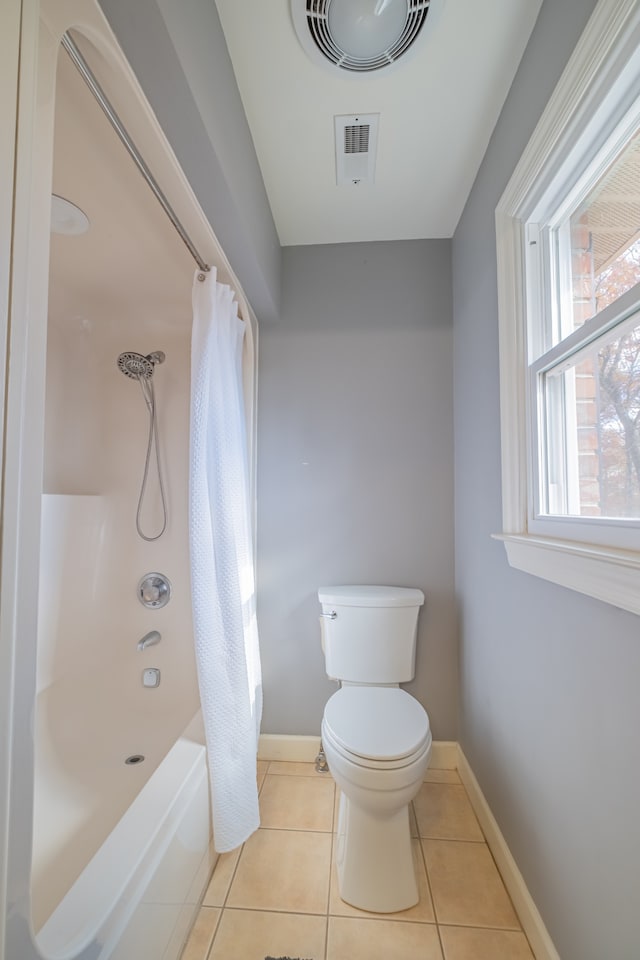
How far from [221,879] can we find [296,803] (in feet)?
1.22

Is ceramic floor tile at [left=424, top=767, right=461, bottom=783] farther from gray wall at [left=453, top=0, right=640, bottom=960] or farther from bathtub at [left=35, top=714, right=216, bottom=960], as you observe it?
bathtub at [left=35, top=714, right=216, bottom=960]

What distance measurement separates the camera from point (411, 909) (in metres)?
1.12

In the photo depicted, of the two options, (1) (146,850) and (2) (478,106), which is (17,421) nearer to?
(1) (146,850)

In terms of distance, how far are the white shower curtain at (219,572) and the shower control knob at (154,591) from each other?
595 millimetres

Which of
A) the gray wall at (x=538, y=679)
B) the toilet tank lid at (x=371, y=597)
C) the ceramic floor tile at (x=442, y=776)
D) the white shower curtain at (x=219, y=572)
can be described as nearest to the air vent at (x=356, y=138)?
the gray wall at (x=538, y=679)

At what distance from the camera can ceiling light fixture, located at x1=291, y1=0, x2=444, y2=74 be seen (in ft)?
3.15

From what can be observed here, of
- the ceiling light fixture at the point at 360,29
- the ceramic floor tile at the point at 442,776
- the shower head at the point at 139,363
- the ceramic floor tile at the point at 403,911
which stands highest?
the ceiling light fixture at the point at 360,29

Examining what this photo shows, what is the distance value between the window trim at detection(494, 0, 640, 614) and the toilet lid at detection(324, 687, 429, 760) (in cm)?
61

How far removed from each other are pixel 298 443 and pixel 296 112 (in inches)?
45.3

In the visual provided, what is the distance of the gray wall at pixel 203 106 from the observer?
743 millimetres

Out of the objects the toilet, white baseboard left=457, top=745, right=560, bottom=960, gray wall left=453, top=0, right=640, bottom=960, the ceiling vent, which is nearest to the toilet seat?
the toilet

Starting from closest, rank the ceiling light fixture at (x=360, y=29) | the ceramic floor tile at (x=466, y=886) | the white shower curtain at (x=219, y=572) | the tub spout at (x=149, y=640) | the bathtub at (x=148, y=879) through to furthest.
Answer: the bathtub at (x=148, y=879) < the ceiling light fixture at (x=360, y=29) < the ceramic floor tile at (x=466, y=886) < the white shower curtain at (x=219, y=572) < the tub spout at (x=149, y=640)

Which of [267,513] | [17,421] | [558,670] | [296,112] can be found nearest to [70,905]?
[17,421]

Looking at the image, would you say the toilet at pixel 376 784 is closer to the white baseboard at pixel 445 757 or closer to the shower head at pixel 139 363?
the white baseboard at pixel 445 757
